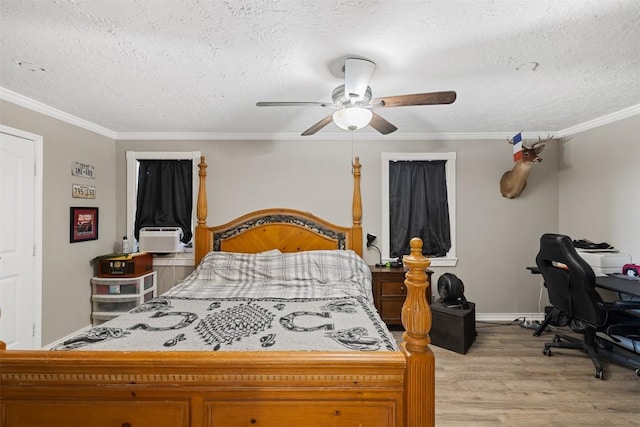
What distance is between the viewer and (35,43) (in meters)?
1.77

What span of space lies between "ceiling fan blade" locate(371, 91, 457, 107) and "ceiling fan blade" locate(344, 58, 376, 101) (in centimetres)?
12

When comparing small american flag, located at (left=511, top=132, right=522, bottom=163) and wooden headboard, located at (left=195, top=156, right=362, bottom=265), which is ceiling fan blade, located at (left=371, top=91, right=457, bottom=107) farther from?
small american flag, located at (left=511, top=132, right=522, bottom=163)

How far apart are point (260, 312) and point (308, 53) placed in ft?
5.78

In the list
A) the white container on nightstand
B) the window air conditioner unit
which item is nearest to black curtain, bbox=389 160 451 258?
the window air conditioner unit

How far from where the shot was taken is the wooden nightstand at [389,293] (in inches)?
133

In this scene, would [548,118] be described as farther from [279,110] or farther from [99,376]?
[99,376]

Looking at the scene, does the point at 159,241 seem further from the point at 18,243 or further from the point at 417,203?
the point at 417,203

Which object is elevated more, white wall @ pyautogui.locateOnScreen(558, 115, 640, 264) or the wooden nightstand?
white wall @ pyautogui.locateOnScreen(558, 115, 640, 264)

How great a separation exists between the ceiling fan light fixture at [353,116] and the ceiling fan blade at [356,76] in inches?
3.3

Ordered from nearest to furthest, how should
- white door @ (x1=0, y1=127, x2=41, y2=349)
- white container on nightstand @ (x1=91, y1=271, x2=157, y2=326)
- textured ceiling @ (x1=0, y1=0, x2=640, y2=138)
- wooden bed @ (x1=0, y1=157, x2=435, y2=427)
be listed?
wooden bed @ (x1=0, y1=157, x2=435, y2=427) < textured ceiling @ (x1=0, y1=0, x2=640, y2=138) < white door @ (x1=0, y1=127, x2=41, y2=349) < white container on nightstand @ (x1=91, y1=271, x2=157, y2=326)

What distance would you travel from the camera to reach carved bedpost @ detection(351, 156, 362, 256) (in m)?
3.71

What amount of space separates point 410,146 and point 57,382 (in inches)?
148

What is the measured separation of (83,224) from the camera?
326 centimetres

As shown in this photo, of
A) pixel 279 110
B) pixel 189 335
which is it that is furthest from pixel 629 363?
pixel 279 110
